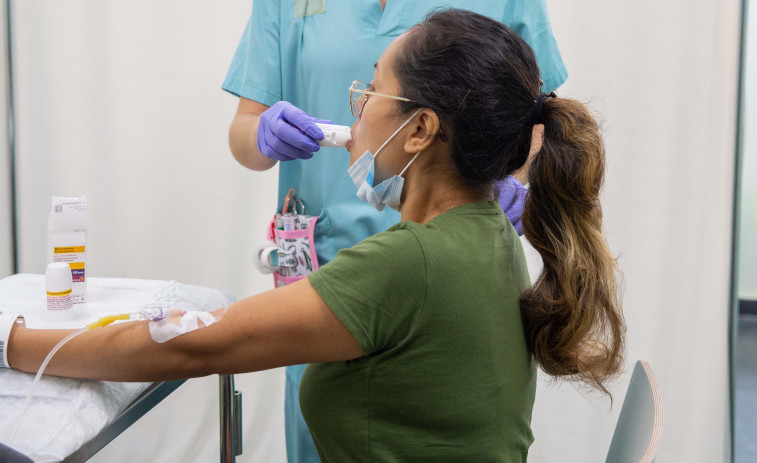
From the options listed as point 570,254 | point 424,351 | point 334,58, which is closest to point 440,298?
point 424,351

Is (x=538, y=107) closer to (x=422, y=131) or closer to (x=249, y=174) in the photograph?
(x=422, y=131)

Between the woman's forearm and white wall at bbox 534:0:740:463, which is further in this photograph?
white wall at bbox 534:0:740:463

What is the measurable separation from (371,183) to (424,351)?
31 cm

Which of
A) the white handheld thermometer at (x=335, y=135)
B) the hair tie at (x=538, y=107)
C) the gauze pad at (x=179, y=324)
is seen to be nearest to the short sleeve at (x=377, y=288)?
the gauze pad at (x=179, y=324)

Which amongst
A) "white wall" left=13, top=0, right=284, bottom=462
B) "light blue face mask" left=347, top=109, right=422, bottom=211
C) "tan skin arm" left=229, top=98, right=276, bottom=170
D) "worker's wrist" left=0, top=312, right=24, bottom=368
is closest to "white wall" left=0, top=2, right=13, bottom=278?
"white wall" left=13, top=0, right=284, bottom=462

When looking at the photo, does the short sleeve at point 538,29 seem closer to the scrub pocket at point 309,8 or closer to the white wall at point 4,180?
the scrub pocket at point 309,8

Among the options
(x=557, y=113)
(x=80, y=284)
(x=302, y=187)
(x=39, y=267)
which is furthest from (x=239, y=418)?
(x=39, y=267)

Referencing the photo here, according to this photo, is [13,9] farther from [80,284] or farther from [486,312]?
[486,312]

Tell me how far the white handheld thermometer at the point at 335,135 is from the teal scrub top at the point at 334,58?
6.4 inches

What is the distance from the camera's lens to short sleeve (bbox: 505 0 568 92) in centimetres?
130

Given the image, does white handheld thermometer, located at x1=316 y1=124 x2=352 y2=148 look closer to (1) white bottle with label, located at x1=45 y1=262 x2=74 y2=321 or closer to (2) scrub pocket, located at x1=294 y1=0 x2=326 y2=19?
(2) scrub pocket, located at x1=294 y1=0 x2=326 y2=19

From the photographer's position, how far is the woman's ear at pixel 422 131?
0.91 metres

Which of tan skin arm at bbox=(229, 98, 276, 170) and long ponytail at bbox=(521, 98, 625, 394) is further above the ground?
tan skin arm at bbox=(229, 98, 276, 170)

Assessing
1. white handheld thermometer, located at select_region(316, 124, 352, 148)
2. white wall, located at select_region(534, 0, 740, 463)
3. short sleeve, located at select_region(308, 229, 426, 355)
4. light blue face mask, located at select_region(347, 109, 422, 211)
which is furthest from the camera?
white wall, located at select_region(534, 0, 740, 463)
